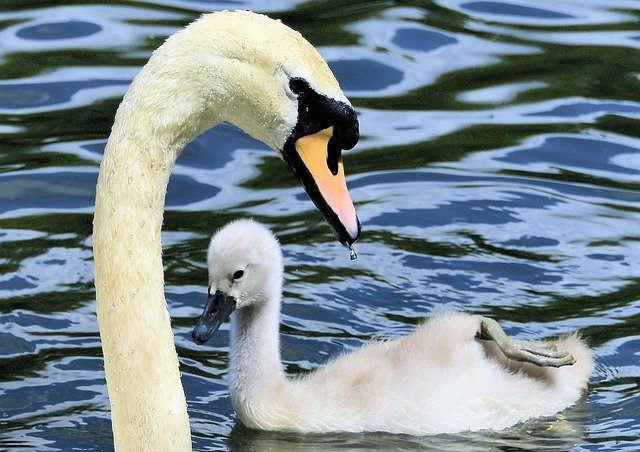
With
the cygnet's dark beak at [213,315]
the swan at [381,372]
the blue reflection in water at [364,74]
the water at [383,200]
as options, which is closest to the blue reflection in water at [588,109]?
the water at [383,200]

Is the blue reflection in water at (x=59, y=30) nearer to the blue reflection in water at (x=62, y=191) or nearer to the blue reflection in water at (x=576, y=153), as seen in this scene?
the blue reflection in water at (x=62, y=191)

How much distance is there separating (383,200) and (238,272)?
70.6 inches

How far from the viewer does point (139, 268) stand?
4.75 m

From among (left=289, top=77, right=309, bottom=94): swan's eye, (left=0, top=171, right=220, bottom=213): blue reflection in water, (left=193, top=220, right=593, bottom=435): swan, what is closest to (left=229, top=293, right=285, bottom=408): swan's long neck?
(left=193, top=220, right=593, bottom=435): swan

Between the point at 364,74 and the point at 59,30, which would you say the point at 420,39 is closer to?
the point at 364,74

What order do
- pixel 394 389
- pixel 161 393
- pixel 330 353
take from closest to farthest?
pixel 161 393 → pixel 394 389 → pixel 330 353

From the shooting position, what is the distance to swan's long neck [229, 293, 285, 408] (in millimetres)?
6852

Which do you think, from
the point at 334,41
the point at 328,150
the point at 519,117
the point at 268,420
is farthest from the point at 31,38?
the point at 328,150

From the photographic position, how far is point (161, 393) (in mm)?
A: 4859

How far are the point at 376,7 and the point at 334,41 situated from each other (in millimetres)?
706

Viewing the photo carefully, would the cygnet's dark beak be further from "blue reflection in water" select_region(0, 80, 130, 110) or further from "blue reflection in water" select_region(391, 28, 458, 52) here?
"blue reflection in water" select_region(391, 28, 458, 52)

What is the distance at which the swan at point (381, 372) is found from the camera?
6.71m

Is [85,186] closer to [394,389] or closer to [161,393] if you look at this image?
[394,389]

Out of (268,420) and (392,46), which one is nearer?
(268,420)
